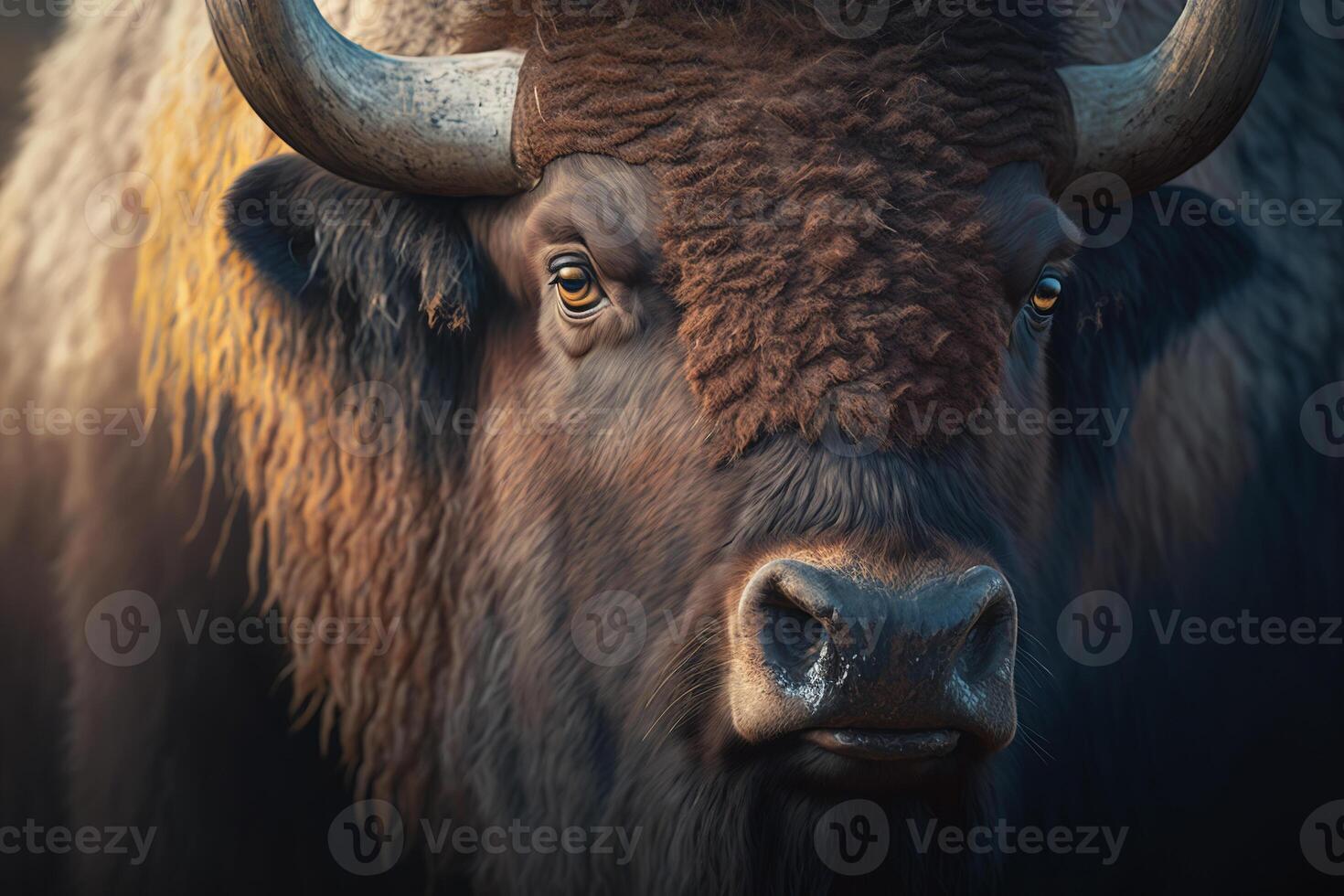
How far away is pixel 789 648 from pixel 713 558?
36 cm

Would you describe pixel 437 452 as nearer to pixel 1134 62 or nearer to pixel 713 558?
pixel 713 558

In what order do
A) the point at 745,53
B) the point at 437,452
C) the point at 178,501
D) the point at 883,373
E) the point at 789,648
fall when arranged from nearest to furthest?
the point at 789,648 → the point at 883,373 → the point at 745,53 → the point at 437,452 → the point at 178,501

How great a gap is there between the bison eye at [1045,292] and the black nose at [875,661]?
1.02 m

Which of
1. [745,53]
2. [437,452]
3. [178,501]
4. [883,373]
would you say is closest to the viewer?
[883,373]

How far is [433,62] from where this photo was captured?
3.10 m

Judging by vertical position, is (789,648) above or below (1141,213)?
below

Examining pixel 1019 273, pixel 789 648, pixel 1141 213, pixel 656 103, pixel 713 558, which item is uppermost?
pixel 1141 213

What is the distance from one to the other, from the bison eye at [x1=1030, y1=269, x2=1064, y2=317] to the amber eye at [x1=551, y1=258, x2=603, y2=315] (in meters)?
1.13

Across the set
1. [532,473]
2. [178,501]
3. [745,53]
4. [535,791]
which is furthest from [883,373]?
[178,501]
